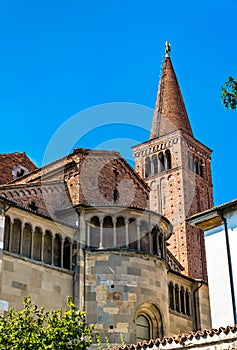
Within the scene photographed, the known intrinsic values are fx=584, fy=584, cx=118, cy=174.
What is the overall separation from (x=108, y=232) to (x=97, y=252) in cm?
87

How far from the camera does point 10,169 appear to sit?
30.2 meters

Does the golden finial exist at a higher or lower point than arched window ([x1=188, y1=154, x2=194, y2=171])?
higher

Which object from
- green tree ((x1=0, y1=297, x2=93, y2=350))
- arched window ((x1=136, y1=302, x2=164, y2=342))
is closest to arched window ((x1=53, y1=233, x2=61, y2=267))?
arched window ((x1=136, y1=302, x2=164, y2=342))

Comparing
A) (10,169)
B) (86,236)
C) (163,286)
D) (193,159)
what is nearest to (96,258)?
(86,236)

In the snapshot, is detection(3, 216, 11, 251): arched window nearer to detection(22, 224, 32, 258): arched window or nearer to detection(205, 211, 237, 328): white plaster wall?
detection(22, 224, 32, 258): arched window

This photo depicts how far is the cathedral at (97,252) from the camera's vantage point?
749 inches

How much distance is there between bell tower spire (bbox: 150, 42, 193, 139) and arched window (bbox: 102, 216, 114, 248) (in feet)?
91.0

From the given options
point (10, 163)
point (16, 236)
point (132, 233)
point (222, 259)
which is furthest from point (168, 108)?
point (222, 259)

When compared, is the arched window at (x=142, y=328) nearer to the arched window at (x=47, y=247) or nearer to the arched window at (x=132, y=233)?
the arched window at (x=132, y=233)

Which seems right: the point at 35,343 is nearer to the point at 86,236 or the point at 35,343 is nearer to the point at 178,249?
the point at 86,236

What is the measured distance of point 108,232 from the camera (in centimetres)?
2086

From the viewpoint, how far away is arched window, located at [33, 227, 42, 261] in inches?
762

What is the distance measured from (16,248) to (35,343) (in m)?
5.67

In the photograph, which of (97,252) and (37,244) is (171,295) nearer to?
(97,252)
